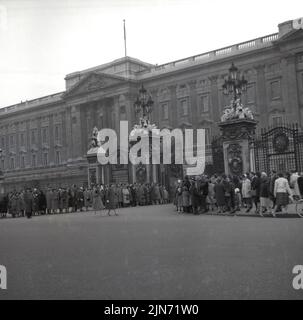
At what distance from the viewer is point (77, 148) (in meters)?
67.5

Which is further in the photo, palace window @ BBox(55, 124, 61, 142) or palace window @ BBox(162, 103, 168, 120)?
palace window @ BBox(55, 124, 61, 142)

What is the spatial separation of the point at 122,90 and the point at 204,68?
40.6ft

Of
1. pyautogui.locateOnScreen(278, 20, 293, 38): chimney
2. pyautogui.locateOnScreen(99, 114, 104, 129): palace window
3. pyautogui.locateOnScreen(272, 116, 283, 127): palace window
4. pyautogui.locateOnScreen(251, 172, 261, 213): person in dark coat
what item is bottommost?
pyautogui.locateOnScreen(251, 172, 261, 213): person in dark coat

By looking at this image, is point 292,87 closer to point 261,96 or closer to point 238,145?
point 261,96

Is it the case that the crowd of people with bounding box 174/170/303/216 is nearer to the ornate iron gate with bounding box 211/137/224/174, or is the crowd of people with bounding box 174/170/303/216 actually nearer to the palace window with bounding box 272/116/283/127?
the ornate iron gate with bounding box 211/137/224/174

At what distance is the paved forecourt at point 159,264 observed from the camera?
625 cm

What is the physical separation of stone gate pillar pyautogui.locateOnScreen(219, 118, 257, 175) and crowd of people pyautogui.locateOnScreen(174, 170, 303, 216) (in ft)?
2.94

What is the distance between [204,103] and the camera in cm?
5488

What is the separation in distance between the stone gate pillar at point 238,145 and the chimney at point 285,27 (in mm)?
26813

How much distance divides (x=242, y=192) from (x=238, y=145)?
11.8 feet

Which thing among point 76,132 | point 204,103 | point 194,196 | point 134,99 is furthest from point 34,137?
point 194,196

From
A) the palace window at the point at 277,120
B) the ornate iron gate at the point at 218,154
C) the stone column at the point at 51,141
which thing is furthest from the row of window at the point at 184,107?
the ornate iron gate at the point at 218,154

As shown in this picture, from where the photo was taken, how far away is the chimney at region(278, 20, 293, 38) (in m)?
45.6

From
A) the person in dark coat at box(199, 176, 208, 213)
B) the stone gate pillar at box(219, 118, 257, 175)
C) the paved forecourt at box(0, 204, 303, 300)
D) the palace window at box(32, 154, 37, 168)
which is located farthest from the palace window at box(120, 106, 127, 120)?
the paved forecourt at box(0, 204, 303, 300)
